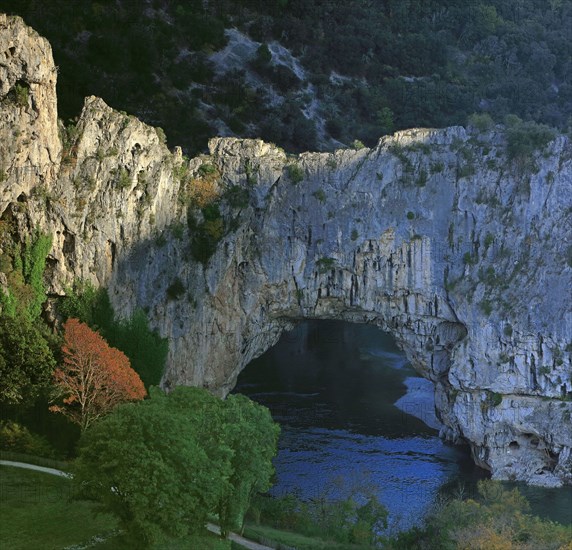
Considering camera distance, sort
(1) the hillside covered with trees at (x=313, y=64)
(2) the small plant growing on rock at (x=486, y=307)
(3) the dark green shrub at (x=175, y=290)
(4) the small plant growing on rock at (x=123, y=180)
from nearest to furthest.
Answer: (4) the small plant growing on rock at (x=123, y=180) → (3) the dark green shrub at (x=175, y=290) → (2) the small plant growing on rock at (x=486, y=307) → (1) the hillside covered with trees at (x=313, y=64)

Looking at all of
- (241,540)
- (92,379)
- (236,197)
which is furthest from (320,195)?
(241,540)

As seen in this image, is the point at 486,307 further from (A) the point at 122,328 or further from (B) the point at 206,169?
(A) the point at 122,328

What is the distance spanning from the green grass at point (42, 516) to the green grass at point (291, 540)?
4860 millimetres

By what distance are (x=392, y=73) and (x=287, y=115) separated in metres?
11.8

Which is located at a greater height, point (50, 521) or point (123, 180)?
point (123, 180)

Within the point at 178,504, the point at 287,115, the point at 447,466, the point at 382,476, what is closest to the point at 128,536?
the point at 178,504

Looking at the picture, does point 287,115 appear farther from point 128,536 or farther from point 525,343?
point 128,536

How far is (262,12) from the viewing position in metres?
79.8

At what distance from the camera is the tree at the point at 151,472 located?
24.7 meters

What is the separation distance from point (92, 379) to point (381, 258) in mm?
17280

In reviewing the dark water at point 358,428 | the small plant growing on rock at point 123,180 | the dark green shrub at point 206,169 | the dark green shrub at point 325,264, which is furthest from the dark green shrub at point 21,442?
the dark green shrub at point 325,264

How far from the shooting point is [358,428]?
51.2m

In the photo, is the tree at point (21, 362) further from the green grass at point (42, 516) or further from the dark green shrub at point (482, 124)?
the dark green shrub at point (482, 124)

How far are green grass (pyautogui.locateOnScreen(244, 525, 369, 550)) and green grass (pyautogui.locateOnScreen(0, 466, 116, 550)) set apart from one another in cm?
486
